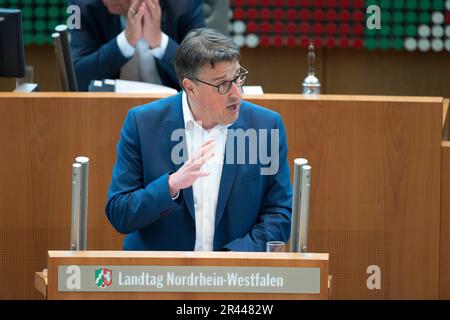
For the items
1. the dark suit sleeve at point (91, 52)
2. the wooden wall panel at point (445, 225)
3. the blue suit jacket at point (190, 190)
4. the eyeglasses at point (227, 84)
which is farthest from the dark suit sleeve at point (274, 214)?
the dark suit sleeve at point (91, 52)

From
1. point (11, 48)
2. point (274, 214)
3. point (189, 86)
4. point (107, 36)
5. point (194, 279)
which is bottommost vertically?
point (194, 279)

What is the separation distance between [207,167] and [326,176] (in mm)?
915

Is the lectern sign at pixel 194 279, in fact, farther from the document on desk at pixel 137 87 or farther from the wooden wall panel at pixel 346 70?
the wooden wall panel at pixel 346 70

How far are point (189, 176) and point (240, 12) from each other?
3.93 meters

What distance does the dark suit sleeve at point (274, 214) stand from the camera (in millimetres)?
3441

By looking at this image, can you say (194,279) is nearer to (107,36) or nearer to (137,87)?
(137,87)

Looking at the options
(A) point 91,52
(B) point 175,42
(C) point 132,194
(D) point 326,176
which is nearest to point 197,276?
(C) point 132,194

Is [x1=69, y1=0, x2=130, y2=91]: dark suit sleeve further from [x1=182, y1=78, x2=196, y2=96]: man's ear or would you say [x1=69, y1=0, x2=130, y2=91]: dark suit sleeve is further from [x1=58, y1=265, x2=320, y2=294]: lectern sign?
[x1=58, y1=265, x2=320, y2=294]: lectern sign

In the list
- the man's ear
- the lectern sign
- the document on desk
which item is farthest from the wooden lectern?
the document on desk

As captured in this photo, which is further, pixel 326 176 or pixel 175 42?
pixel 175 42

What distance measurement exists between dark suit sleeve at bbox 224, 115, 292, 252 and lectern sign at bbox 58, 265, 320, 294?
1.84 ft

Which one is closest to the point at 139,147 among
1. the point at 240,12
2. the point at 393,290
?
the point at 393,290

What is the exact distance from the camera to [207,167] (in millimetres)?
3508

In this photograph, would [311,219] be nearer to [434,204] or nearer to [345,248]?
[345,248]
